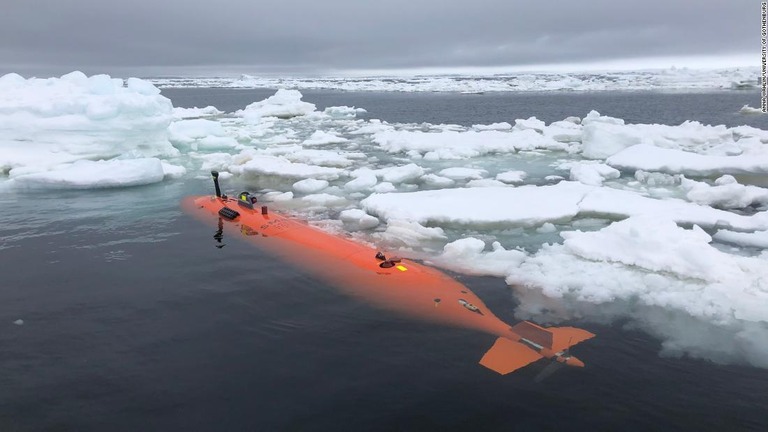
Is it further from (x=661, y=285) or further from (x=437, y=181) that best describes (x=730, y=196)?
(x=437, y=181)

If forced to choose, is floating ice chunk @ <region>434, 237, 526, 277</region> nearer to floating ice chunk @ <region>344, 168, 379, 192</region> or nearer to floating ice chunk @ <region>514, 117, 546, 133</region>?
floating ice chunk @ <region>344, 168, 379, 192</region>

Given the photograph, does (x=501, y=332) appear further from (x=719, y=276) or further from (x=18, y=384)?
(x=18, y=384)

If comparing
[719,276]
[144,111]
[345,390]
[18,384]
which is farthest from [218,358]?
[144,111]

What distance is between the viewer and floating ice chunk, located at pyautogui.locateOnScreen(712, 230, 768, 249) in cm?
938

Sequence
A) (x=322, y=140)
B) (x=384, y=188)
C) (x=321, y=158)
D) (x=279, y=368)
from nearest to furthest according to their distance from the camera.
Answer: (x=279, y=368)
(x=384, y=188)
(x=321, y=158)
(x=322, y=140)

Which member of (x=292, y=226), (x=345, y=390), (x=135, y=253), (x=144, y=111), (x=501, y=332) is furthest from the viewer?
(x=144, y=111)

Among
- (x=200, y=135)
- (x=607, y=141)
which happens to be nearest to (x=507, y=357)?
(x=607, y=141)

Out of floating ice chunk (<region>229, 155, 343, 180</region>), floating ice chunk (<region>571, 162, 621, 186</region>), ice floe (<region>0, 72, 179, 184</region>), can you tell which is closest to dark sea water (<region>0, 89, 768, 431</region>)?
floating ice chunk (<region>229, 155, 343, 180</region>)

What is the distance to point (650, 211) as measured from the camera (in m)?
10.9

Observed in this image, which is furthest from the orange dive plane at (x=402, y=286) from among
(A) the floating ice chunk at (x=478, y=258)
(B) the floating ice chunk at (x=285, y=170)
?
(B) the floating ice chunk at (x=285, y=170)

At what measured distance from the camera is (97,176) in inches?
622

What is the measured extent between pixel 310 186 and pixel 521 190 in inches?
243

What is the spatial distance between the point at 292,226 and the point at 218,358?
484 cm

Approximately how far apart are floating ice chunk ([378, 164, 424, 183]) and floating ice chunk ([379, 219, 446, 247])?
4.79 m
